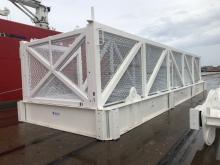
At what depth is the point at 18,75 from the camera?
8.41 meters

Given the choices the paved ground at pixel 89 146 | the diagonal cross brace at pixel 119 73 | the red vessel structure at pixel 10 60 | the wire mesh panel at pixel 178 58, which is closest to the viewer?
the paved ground at pixel 89 146

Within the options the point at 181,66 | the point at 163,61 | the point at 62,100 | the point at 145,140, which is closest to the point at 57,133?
the point at 62,100

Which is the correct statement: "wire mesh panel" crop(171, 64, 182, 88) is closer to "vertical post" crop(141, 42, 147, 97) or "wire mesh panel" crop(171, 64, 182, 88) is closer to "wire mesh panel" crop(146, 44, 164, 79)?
"wire mesh panel" crop(146, 44, 164, 79)

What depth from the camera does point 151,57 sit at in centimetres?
519

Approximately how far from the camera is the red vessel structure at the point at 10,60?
7.94 metres

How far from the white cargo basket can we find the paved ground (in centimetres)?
19

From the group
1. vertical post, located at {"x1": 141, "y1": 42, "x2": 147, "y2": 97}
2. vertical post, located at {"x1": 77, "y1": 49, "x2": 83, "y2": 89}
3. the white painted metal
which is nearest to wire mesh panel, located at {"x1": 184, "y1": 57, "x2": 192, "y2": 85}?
vertical post, located at {"x1": 141, "y1": 42, "x2": 147, "y2": 97}

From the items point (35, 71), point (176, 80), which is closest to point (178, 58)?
point (176, 80)

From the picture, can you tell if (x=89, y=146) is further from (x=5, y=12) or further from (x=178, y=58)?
(x=5, y=12)

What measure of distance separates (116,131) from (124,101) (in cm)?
66

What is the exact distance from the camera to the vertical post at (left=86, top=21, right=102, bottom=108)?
135 inches

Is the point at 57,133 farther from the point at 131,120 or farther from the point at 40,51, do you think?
the point at 40,51

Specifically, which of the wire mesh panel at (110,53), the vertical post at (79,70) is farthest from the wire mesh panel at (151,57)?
the vertical post at (79,70)

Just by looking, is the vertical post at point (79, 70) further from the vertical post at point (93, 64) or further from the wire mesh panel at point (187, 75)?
the wire mesh panel at point (187, 75)
